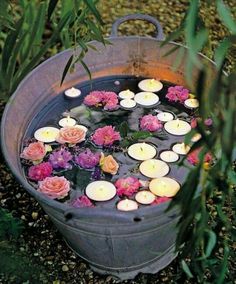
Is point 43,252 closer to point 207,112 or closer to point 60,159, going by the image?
point 60,159

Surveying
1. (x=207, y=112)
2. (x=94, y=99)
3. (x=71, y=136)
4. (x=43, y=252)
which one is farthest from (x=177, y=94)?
(x=207, y=112)

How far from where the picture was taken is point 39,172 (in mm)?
1547

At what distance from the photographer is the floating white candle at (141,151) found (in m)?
1.60

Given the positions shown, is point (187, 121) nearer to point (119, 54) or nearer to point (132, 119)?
point (132, 119)

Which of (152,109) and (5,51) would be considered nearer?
(5,51)

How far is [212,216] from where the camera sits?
6.10 ft

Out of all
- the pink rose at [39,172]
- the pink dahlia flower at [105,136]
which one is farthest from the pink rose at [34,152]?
the pink dahlia flower at [105,136]

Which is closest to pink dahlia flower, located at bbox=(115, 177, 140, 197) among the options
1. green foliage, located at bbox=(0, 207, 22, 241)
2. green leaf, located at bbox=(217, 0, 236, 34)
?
green foliage, located at bbox=(0, 207, 22, 241)

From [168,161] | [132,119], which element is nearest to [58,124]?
[132,119]

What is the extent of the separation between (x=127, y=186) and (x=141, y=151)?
148mm

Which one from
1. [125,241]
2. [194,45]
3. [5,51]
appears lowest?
[125,241]

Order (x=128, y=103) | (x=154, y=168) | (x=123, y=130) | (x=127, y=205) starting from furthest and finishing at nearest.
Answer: (x=128, y=103) < (x=123, y=130) < (x=154, y=168) < (x=127, y=205)

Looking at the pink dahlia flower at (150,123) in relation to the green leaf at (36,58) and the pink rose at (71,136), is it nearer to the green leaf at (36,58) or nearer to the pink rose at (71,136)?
the pink rose at (71,136)

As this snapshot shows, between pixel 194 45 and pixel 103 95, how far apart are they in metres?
0.95
